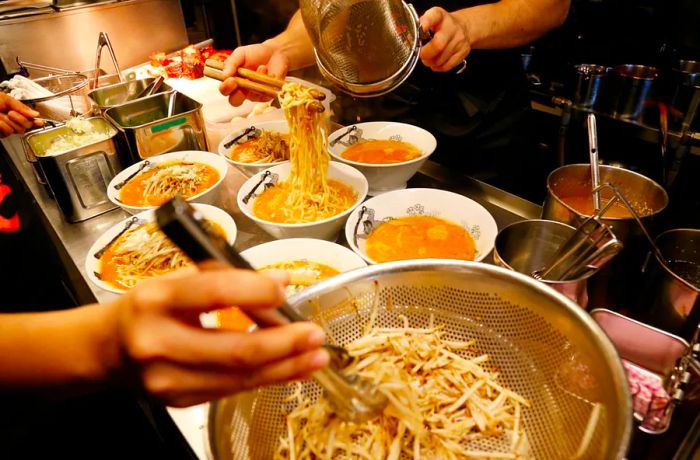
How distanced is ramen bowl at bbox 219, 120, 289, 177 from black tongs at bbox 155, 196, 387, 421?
1.81 m

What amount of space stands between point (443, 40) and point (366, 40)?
39 centimetres

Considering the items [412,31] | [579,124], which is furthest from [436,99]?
[579,124]

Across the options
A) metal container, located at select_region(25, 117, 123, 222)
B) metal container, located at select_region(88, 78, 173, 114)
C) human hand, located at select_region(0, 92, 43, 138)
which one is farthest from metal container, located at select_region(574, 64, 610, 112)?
human hand, located at select_region(0, 92, 43, 138)

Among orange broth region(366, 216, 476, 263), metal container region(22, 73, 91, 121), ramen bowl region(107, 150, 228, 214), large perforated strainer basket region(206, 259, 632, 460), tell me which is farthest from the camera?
metal container region(22, 73, 91, 121)

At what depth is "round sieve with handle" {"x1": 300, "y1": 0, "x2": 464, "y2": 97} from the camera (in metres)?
2.23

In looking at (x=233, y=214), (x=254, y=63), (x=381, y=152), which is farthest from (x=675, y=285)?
(x=254, y=63)

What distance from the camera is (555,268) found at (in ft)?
5.05

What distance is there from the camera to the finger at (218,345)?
2.45 ft

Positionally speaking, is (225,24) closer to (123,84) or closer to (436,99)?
(123,84)

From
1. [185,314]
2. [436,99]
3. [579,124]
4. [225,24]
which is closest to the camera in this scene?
[185,314]

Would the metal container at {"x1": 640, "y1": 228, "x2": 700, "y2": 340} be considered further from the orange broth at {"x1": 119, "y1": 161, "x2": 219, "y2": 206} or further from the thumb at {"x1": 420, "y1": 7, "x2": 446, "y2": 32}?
the orange broth at {"x1": 119, "y1": 161, "x2": 219, "y2": 206}

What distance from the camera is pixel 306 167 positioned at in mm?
2533

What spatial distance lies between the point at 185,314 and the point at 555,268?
125cm

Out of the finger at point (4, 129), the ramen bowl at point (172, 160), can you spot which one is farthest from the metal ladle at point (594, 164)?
the finger at point (4, 129)
